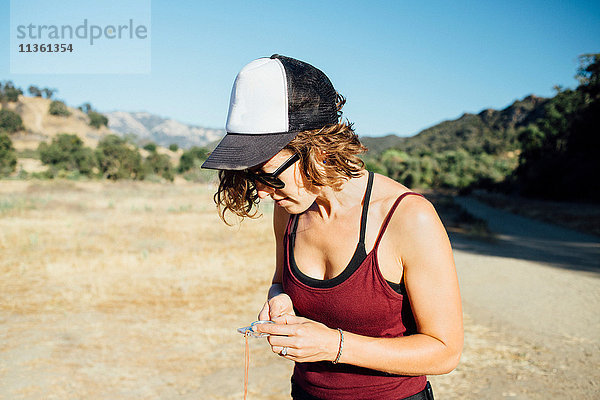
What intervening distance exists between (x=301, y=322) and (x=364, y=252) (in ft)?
0.81

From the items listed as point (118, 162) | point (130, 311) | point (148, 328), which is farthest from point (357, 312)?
point (118, 162)

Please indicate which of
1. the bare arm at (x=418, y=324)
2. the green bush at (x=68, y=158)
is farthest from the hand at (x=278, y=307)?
the green bush at (x=68, y=158)

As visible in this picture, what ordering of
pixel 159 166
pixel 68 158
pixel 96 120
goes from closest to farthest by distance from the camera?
pixel 68 158
pixel 159 166
pixel 96 120

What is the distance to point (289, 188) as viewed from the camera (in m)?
1.29

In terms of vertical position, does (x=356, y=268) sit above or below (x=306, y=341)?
above

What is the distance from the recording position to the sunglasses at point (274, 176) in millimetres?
1237

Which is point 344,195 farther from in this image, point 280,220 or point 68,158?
point 68,158

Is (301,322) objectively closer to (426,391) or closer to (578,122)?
(426,391)

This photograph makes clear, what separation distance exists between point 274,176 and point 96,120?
10980cm

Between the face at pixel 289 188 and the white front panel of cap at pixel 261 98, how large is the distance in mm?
105

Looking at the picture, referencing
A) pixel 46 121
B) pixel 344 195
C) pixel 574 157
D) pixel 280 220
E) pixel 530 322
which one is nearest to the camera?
pixel 344 195

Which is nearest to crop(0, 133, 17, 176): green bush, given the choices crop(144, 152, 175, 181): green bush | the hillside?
crop(144, 152, 175, 181): green bush

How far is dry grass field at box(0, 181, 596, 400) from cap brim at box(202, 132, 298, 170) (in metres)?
3.56

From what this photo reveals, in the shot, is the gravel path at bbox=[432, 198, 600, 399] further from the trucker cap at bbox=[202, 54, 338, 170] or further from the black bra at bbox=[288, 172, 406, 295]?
the trucker cap at bbox=[202, 54, 338, 170]
